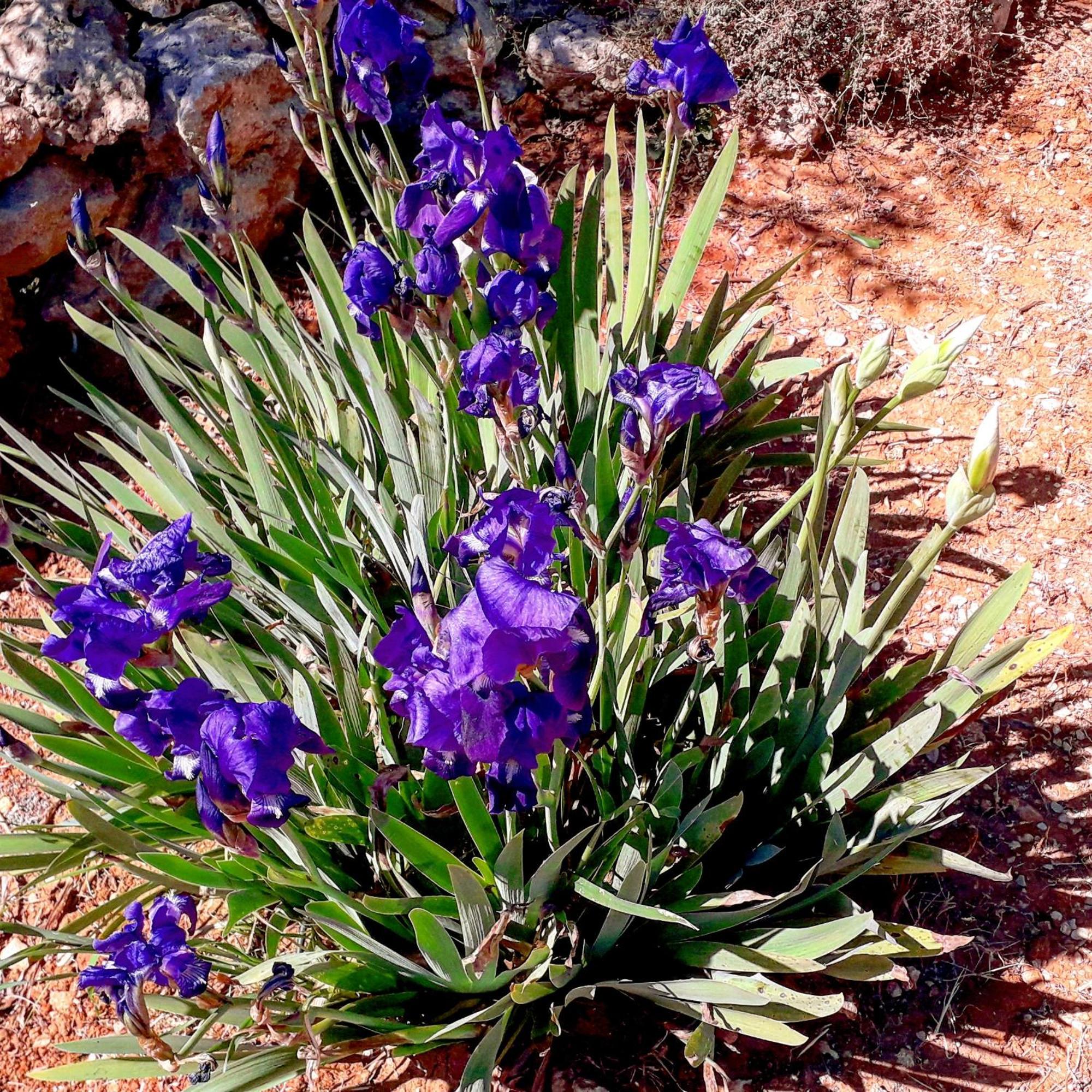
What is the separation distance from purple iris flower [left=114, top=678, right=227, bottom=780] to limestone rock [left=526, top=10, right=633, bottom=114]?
125 inches

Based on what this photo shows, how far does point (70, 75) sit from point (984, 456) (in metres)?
2.92

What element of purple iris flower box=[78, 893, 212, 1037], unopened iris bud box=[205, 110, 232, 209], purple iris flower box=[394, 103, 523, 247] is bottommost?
purple iris flower box=[78, 893, 212, 1037]

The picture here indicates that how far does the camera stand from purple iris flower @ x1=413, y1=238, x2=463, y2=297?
150cm

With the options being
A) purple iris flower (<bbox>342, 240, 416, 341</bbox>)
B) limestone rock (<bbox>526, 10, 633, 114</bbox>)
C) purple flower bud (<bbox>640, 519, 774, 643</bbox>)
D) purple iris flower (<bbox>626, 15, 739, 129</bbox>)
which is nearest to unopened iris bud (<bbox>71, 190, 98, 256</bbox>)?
purple iris flower (<bbox>342, 240, 416, 341</bbox>)

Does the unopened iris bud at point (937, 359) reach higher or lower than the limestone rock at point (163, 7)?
lower

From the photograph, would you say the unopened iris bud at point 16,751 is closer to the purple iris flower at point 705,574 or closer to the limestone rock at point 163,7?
the purple iris flower at point 705,574

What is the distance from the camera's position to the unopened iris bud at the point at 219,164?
5.49ft

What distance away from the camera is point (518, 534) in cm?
119

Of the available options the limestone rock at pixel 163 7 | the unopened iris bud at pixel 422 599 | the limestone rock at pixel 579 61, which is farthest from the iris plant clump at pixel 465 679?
the limestone rock at pixel 579 61

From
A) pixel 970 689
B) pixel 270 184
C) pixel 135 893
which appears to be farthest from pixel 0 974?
pixel 270 184

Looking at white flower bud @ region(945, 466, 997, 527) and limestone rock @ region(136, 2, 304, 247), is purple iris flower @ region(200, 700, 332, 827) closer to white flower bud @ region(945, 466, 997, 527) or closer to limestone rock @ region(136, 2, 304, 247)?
white flower bud @ region(945, 466, 997, 527)

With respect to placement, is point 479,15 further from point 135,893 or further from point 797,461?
point 135,893

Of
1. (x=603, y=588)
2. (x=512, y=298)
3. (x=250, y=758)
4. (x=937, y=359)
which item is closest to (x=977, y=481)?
(x=937, y=359)

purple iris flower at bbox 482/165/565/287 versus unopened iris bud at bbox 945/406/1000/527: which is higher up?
purple iris flower at bbox 482/165/565/287
